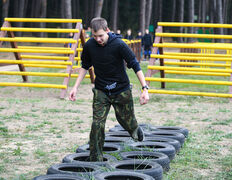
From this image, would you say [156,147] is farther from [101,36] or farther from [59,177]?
[59,177]

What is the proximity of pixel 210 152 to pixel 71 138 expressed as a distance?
2305mm

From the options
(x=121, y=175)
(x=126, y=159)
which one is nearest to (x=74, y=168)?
(x=121, y=175)

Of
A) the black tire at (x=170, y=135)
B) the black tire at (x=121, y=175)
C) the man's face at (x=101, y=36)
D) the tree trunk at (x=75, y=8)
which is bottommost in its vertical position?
the black tire at (x=170, y=135)

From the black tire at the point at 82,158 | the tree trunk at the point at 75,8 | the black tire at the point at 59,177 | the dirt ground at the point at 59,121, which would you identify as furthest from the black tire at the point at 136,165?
the tree trunk at the point at 75,8

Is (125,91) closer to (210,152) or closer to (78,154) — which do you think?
(78,154)

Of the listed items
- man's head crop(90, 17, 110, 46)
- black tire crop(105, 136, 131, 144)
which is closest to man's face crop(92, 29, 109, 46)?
man's head crop(90, 17, 110, 46)

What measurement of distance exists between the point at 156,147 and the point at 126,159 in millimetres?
918

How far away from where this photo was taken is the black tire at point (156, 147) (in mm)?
5987

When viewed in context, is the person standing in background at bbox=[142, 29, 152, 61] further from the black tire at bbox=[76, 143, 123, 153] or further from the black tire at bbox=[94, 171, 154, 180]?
the black tire at bbox=[94, 171, 154, 180]

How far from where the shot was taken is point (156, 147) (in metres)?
6.40

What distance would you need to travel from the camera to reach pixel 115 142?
671 cm

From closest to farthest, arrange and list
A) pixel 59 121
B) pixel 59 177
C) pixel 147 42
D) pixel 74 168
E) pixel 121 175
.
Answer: pixel 59 177
pixel 121 175
pixel 74 168
pixel 59 121
pixel 147 42

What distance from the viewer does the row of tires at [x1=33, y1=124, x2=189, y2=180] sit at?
4.71 metres

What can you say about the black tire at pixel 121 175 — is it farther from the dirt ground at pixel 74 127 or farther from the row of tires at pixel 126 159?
the dirt ground at pixel 74 127
